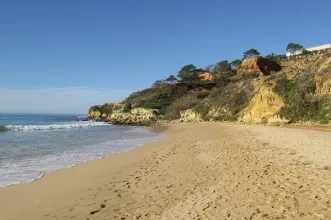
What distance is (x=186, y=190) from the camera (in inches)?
297

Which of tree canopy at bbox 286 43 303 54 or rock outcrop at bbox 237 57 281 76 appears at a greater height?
tree canopy at bbox 286 43 303 54

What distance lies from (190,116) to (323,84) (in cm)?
2387

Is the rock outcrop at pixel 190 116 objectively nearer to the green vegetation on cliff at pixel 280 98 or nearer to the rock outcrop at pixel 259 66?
the green vegetation on cliff at pixel 280 98

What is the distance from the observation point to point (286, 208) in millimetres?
5820

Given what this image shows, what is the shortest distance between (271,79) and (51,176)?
32.2 metres

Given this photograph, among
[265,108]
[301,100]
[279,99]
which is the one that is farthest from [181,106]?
[301,100]

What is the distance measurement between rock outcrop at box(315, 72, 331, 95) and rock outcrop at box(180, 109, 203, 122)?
20020mm

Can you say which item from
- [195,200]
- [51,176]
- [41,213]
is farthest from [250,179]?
[51,176]

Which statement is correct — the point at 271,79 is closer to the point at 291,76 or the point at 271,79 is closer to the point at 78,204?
the point at 291,76

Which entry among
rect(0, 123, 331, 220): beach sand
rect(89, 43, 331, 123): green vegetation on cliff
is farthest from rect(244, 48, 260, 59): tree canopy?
rect(0, 123, 331, 220): beach sand

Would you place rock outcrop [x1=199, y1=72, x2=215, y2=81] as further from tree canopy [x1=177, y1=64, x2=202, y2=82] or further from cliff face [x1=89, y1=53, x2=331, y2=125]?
cliff face [x1=89, y1=53, x2=331, y2=125]

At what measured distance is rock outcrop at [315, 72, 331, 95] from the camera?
27.4m

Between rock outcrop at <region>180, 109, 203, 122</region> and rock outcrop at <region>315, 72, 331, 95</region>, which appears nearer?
rock outcrop at <region>315, 72, 331, 95</region>

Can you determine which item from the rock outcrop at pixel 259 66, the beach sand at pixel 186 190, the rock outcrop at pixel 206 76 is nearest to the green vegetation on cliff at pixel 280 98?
the beach sand at pixel 186 190
